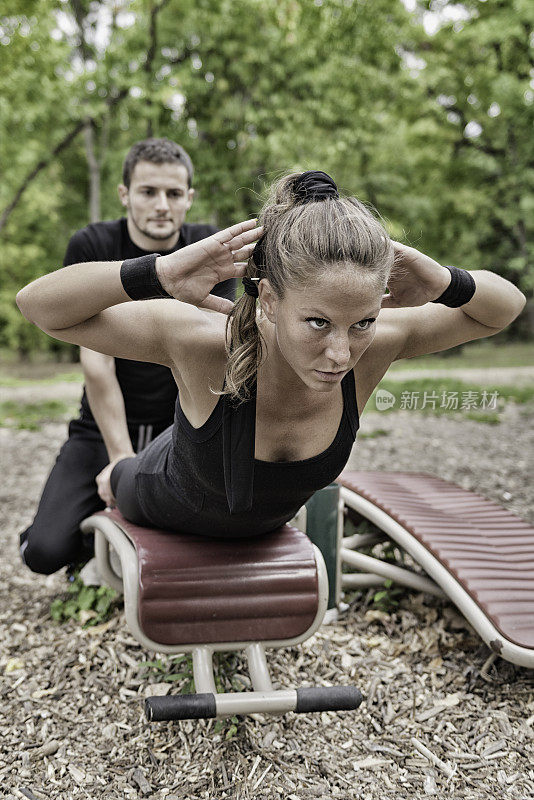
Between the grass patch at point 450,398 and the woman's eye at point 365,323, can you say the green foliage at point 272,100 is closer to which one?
the grass patch at point 450,398

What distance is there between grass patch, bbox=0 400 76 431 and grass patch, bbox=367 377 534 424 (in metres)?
3.70

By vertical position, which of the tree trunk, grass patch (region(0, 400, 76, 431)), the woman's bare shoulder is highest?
the tree trunk

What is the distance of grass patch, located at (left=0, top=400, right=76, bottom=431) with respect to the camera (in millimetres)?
7729

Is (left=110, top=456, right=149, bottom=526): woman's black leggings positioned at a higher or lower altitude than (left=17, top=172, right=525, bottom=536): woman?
lower

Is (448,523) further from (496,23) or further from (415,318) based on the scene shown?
(496,23)

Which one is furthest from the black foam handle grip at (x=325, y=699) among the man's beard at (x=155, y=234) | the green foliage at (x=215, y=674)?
the man's beard at (x=155, y=234)

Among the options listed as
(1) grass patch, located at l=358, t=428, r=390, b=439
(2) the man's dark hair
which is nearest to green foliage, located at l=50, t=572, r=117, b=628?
(2) the man's dark hair

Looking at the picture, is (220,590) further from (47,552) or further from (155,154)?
(155,154)

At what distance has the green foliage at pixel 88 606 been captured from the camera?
3.05m

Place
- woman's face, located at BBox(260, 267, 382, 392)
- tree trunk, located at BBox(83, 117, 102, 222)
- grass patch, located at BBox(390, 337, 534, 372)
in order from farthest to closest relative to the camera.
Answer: grass patch, located at BBox(390, 337, 534, 372) < tree trunk, located at BBox(83, 117, 102, 222) < woman's face, located at BBox(260, 267, 382, 392)

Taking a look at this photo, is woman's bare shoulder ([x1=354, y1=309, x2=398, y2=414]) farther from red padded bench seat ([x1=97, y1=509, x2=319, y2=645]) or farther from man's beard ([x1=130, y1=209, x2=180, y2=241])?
man's beard ([x1=130, y1=209, x2=180, y2=241])

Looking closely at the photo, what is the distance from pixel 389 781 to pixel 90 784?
88cm

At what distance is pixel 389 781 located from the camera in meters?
2.07

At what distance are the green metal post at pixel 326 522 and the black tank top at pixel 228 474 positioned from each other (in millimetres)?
724
